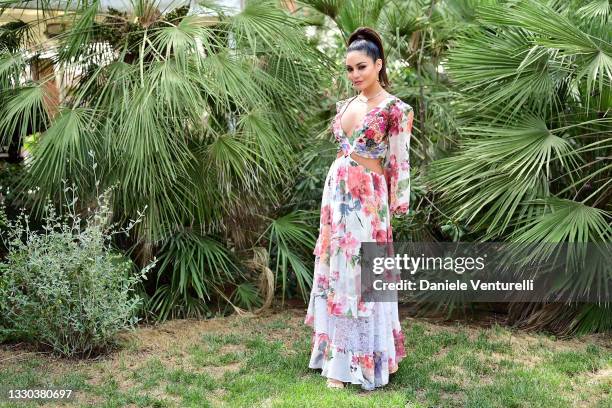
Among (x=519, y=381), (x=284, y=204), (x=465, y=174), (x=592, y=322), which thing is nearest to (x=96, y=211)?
(x=284, y=204)

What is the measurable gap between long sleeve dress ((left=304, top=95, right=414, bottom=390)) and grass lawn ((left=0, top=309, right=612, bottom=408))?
180 mm

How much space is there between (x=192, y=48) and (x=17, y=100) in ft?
4.04

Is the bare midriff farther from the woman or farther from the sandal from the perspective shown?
the sandal

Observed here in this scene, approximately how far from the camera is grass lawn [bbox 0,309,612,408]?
157 inches

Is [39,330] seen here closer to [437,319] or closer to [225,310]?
[225,310]

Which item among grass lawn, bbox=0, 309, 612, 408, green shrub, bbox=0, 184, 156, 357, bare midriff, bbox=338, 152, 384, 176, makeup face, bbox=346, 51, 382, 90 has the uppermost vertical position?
makeup face, bbox=346, 51, 382, 90

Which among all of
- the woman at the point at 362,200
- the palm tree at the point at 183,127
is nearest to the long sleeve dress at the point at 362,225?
the woman at the point at 362,200

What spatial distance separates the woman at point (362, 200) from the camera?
4.00 meters

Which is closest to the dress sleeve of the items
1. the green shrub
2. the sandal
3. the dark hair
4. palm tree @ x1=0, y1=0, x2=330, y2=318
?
the dark hair

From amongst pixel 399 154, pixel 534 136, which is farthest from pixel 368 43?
pixel 534 136

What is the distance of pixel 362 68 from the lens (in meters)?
3.98

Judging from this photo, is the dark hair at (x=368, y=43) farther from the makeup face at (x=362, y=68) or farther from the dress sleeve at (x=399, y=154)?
the dress sleeve at (x=399, y=154)

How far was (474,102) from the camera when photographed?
5.46m

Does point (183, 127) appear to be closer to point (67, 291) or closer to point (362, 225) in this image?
point (67, 291)
